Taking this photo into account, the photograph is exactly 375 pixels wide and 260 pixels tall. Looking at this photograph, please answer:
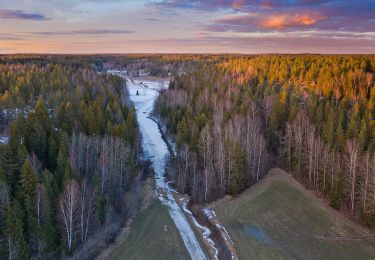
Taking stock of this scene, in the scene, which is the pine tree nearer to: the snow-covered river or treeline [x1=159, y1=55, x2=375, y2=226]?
the snow-covered river

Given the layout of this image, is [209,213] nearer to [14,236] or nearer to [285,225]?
[285,225]

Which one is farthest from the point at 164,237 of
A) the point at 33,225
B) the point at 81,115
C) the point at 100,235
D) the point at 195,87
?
the point at 195,87

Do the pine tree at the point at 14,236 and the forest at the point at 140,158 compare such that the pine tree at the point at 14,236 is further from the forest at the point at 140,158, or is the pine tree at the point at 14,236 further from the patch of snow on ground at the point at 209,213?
the patch of snow on ground at the point at 209,213

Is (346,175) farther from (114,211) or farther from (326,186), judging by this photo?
(114,211)

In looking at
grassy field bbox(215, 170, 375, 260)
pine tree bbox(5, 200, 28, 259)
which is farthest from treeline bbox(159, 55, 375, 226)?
pine tree bbox(5, 200, 28, 259)

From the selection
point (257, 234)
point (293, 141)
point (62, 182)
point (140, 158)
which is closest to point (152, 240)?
point (62, 182)

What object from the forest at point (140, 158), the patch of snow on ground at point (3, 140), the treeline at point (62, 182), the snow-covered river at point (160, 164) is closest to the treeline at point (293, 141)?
the forest at point (140, 158)
